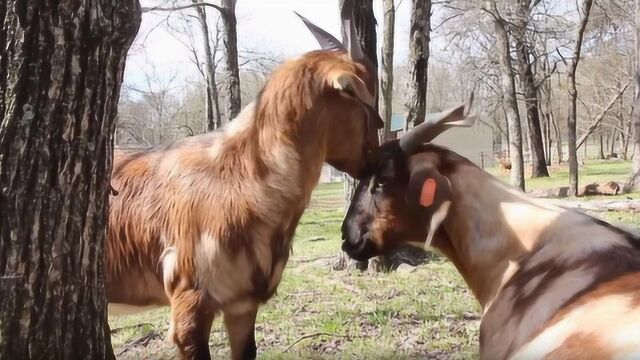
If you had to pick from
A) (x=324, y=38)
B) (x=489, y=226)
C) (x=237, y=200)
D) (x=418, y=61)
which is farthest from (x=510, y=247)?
(x=418, y=61)

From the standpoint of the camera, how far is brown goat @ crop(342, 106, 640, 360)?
299 centimetres

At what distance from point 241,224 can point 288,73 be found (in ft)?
3.16

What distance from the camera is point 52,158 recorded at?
8.87ft

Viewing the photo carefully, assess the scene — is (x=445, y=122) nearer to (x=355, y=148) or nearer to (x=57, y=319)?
(x=355, y=148)

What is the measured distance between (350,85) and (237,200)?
94 cm

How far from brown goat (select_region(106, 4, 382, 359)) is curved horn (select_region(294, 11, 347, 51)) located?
0.50 ft

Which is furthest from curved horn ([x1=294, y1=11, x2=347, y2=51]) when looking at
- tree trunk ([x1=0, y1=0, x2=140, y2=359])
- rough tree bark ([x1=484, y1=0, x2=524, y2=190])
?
rough tree bark ([x1=484, y1=0, x2=524, y2=190])

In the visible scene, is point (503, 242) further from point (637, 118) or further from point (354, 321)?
point (637, 118)

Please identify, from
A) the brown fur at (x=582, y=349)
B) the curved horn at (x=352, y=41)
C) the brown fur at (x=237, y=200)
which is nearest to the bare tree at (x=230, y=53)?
the curved horn at (x=352, y=41)

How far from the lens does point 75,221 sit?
2.81 metres

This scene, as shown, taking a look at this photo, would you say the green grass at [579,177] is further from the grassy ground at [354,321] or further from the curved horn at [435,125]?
the curved horn at [435,125]

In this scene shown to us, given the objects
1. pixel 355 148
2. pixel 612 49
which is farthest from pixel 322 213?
pixel 612 49

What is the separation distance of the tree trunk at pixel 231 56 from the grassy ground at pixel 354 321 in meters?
7.74

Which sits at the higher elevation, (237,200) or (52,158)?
(52,158)
